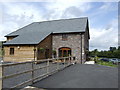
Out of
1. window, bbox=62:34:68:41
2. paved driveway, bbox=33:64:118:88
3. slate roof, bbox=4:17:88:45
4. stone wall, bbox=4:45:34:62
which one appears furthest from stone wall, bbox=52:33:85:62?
paved driveway, bbox=33:64:118:88

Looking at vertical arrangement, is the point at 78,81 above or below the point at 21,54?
below

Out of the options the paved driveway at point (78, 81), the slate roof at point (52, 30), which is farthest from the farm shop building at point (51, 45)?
the paved driveway at point (78, 81)

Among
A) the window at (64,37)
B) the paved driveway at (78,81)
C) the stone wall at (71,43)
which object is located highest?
the window at (64,37)

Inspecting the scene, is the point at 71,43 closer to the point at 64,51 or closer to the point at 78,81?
the point at 64,51

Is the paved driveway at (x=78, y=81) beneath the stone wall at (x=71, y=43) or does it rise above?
beneath

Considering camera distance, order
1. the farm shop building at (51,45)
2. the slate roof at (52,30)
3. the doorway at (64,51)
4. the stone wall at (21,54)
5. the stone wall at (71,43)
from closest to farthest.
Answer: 1. the stone wall at (21,54)
2. the farm shop building at (51,45)
3. the slate roof at (52,30)
4. the stone wall at (71,43)
5. the doorway at (64,51)

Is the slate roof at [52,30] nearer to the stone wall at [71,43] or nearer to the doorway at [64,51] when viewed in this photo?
the stone wall at [71,43]

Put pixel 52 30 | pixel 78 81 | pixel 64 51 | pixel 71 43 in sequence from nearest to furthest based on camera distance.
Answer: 1. pixel 78 81
2. pixel 71 43
3. pixel 64 51
4. pixel 52 30

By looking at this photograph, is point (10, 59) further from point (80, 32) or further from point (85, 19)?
point (85, 19)

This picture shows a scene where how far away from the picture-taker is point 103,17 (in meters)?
15.9

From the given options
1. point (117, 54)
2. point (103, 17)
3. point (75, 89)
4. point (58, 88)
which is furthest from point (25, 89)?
point (117, 54)

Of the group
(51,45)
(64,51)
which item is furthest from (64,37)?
(51,45)

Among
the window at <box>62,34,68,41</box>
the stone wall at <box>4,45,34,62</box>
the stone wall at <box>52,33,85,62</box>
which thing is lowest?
the stone wall at <box>4,45,34,62</box>

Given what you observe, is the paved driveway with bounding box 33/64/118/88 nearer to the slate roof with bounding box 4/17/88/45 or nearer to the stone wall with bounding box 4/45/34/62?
the stone wall with bounding box 4/45/34/62
